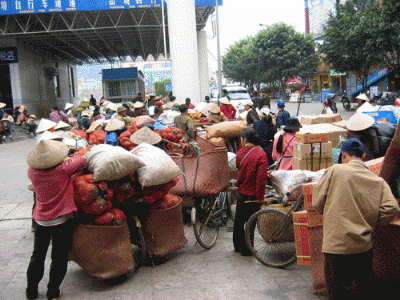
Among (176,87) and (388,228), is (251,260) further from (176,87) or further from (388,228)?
(176,87)

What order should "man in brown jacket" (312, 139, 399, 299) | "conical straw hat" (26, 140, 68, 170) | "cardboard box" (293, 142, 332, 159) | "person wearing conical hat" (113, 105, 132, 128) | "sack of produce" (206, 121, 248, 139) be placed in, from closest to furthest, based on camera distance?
"man in brown jacket" (312, 139, 399, 299), "conical straw hat" (26, 140, 68, 170), "cardboard box" (293, 142, 332, 159), "sack of produce" (206, 121, 248, 139), "person wearing conical hat" (113, 105, 132, 128)

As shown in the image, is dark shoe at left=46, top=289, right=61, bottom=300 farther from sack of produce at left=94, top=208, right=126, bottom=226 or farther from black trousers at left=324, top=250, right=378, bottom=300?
black trousers at left=324, top=250, right=378, bottom=300

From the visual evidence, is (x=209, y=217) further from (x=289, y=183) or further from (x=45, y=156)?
(x=45, y=156)

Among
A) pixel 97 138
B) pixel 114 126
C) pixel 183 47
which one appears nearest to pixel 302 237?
pixel 114 126

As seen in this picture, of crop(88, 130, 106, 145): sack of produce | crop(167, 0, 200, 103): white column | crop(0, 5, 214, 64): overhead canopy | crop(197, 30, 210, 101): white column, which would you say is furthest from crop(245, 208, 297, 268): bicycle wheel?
Result: crop(197, 30, 210, 101): white column

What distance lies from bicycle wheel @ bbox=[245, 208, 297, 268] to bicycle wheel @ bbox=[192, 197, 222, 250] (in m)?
0.72

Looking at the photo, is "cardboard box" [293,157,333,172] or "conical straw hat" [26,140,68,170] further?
"cardboard box" [293,157,333,172]

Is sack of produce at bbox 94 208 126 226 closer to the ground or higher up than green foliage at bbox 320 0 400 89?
closer to the ground

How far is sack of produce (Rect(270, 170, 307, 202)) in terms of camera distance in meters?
4.77

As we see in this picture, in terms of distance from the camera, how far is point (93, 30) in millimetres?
26844

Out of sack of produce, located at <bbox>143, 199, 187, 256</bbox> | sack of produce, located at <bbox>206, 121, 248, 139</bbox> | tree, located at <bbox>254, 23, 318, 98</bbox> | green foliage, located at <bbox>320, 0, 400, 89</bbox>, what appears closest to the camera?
sack of produce, located at <bbox>143, 199, 187, 256</bbox>

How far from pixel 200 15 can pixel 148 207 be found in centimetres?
2316

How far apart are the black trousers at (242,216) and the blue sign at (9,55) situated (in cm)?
2739

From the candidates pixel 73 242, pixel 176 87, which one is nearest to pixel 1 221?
pixel 73 242
